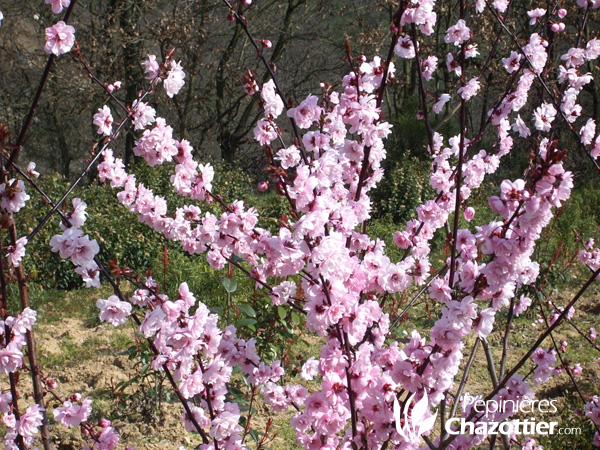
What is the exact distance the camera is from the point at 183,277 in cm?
538

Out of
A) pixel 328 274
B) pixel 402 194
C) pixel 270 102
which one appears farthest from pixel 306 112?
pixel 402 194

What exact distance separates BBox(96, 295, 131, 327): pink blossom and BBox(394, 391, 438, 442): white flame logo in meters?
0.77

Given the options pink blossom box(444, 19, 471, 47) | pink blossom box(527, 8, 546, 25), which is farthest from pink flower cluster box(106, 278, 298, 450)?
pink blossom box(527, 8, 546, 25)

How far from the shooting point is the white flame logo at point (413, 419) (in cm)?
158

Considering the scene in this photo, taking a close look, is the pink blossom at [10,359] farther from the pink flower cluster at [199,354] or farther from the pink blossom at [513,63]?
the pink blossom at [513,63]

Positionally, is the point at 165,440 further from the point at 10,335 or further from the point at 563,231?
the point at 563,231

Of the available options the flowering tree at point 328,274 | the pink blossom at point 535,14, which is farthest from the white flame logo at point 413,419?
the pink blossom at point 535,14

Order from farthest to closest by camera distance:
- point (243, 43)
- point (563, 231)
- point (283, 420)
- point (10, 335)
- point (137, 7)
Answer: point (243, 43) → point (137, 7) → point (563, 231) → point (283, 420) → point (10, 335)

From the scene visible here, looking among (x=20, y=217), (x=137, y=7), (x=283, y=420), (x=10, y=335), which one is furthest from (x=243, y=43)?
(x=10, y=335)

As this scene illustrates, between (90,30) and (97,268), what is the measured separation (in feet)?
30.3

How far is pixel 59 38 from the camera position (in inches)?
58.2

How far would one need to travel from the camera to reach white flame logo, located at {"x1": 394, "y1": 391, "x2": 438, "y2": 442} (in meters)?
1.58

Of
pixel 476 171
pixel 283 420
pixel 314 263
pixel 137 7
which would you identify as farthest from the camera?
pixel 137 7

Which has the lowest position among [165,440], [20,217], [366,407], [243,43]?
[366,407]
